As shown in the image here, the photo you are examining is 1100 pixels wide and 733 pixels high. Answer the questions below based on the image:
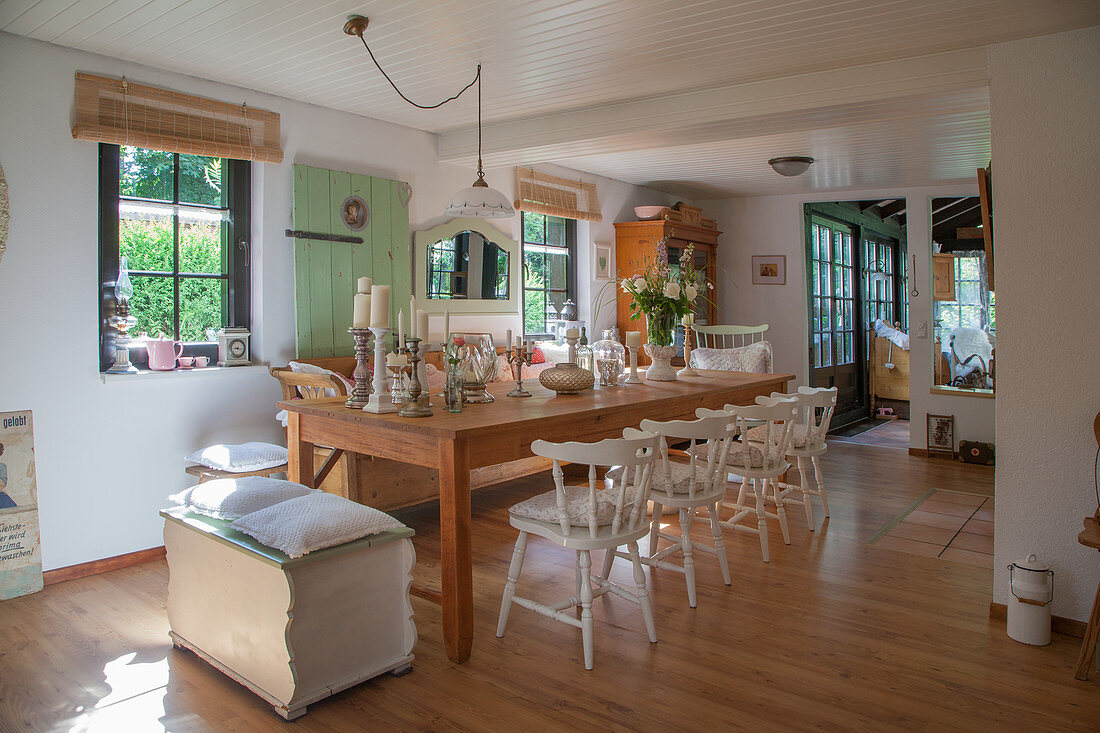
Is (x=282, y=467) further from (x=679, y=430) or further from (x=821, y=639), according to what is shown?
(x=821, y=639)

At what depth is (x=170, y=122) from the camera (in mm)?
3910

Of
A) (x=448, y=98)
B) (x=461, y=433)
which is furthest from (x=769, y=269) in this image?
(x=461, y=433)

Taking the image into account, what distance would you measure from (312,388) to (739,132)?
2.98 meters

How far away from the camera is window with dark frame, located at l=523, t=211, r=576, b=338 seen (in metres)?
6.46

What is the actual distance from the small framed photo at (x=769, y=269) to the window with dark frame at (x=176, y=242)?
5493 millimetres

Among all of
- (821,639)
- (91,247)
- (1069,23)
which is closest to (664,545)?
(821,639)

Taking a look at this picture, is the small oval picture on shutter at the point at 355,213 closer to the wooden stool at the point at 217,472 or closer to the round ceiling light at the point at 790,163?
the wooden stool at the point at 217,472

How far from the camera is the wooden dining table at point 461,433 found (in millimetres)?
2586

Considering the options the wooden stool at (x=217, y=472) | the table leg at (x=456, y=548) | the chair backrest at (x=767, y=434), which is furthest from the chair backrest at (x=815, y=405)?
the wooden stool at (x=217, y=472)

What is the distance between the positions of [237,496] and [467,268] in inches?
131

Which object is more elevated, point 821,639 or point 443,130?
point 443,130

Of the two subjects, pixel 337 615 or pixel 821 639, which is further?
pixel 821 639

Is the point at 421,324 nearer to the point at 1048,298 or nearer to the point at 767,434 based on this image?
the point at 767,434

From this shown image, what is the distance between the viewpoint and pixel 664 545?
409 centimetres
